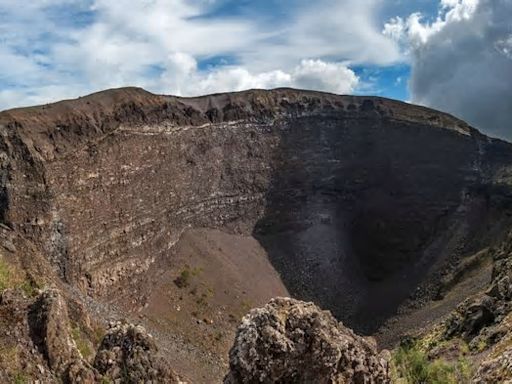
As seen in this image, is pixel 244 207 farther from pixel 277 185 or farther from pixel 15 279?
pixel 15 279

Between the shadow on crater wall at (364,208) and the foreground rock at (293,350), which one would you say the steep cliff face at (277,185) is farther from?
the foreground rock at (293,350)

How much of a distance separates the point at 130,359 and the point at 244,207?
56.8 m

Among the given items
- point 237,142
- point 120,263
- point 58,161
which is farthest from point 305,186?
point 58,161

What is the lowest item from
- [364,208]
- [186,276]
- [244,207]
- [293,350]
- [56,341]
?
[186,276]

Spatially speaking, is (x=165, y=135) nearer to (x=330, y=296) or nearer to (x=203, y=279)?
(x=203, y=279)

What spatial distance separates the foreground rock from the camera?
1318 cm

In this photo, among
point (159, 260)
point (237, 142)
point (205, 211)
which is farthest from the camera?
A: point (237, 142)

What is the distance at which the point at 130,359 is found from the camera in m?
17.2

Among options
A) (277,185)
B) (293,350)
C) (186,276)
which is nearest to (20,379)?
(293,350)

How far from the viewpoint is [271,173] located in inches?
3061

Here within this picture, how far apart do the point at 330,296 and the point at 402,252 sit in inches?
452

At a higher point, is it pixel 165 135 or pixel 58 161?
pixel 165 135

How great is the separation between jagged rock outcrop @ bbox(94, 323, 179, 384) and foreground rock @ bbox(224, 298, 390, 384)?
441cm

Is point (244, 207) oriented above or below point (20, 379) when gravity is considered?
above
